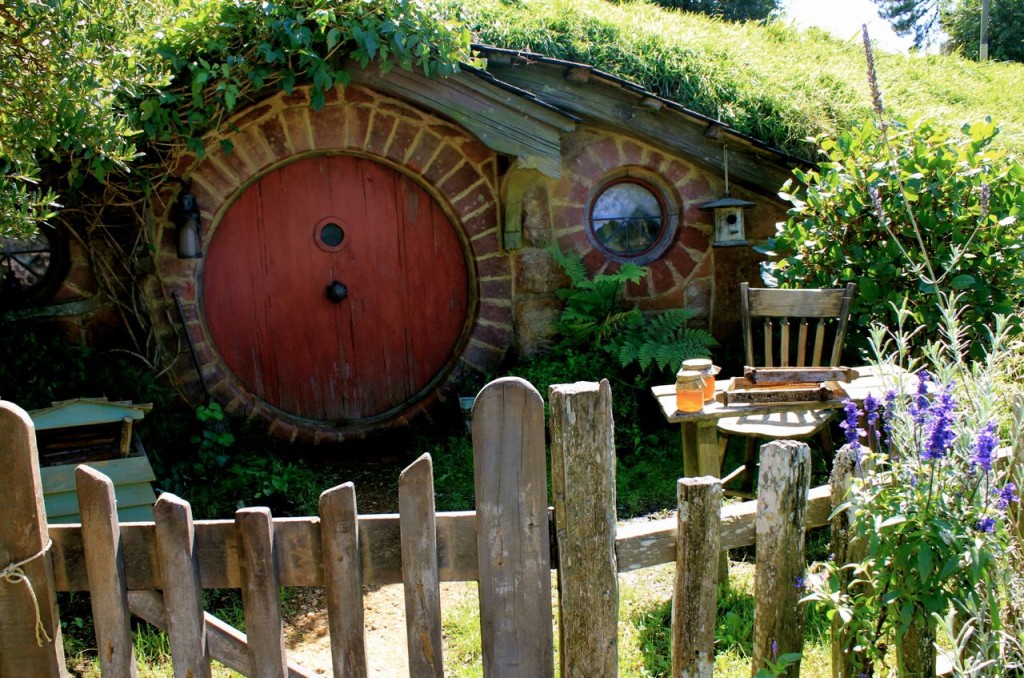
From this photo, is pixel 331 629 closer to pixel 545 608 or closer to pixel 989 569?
pixel 545 608

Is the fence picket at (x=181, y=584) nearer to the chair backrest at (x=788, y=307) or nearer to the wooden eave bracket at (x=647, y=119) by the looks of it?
the chair backrest at (x=788, y=307)

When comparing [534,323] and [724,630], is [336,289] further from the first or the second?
[724,630]

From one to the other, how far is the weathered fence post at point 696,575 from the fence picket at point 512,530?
37cm

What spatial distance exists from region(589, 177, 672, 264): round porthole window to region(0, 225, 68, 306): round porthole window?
3.76 meters

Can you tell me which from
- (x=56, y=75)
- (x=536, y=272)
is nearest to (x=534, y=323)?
(x=536, y=272)

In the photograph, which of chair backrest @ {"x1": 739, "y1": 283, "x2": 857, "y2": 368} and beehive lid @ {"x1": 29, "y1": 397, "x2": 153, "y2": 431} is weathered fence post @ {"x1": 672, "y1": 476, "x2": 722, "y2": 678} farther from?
beehive lid @ {"x1": 29, "y1": 397, "x2": 153, "y2": 431}

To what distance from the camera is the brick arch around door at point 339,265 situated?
19.7 ft

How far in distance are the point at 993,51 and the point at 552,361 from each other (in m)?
16.1

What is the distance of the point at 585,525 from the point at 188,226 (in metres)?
4.45

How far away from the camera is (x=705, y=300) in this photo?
6.96 meters

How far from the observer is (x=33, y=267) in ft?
18.8

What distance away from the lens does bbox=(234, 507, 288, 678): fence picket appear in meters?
2.04

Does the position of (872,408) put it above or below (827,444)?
above

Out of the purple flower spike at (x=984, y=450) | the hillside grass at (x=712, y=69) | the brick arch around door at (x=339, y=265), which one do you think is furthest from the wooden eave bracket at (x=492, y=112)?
the purple flower spike at (x=984, y=450)
